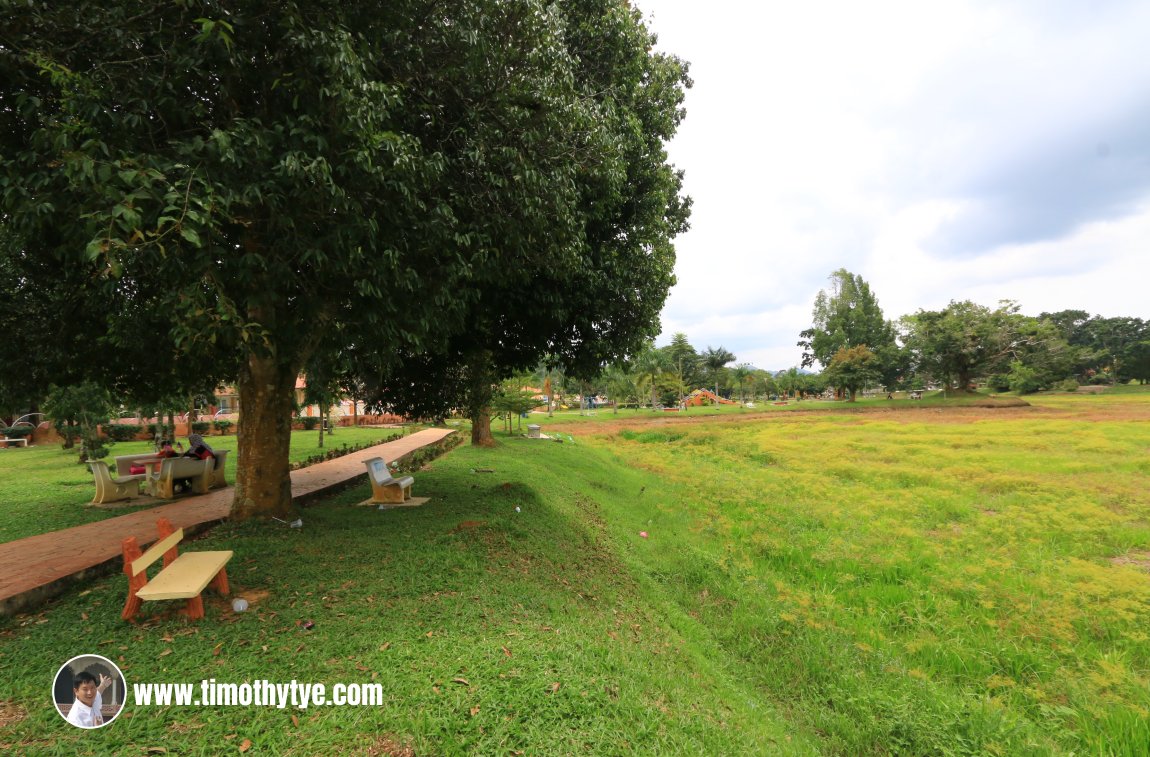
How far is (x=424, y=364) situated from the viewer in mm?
10359

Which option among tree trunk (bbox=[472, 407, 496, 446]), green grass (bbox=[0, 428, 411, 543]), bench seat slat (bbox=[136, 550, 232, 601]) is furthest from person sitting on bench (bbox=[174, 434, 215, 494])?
tree trunk (bbox=[472, 407, 496, 446])

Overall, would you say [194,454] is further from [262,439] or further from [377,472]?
[262,439]

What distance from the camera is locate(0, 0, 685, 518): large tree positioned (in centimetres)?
365

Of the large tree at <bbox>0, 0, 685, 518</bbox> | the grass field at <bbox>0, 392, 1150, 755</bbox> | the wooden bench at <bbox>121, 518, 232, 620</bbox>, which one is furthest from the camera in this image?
the wooden bench at <bbox>121, 518, 232, 620</bbox>

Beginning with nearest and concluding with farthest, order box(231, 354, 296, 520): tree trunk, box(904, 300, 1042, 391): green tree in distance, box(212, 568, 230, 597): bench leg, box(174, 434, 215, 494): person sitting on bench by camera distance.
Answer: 1. box(212, 568, 230, 597): bench leg
2. box(231, 354, 296, 520): tree trunk
3. box(174, 434, 215, 494): person sitting on bench
4. box(904, 300, 1042, 391): green tree in distance

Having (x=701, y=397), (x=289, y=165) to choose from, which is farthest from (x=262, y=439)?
(x=701, y=397)

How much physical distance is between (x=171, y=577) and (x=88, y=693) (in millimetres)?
1238

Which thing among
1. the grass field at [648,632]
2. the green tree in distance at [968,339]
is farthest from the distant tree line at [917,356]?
the grass field at [648,632]

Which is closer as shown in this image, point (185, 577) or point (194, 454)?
point (185, 577)

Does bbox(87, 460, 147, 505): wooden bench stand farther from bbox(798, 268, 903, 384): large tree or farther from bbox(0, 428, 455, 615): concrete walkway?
bbox(798, 268, 903, 384): large tree

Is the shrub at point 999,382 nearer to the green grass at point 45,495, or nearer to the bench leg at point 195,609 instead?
the green grass at point 45,495

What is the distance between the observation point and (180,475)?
9562 mm

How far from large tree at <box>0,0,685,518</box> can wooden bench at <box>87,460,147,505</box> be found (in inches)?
129

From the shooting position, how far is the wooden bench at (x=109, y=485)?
344 inches
